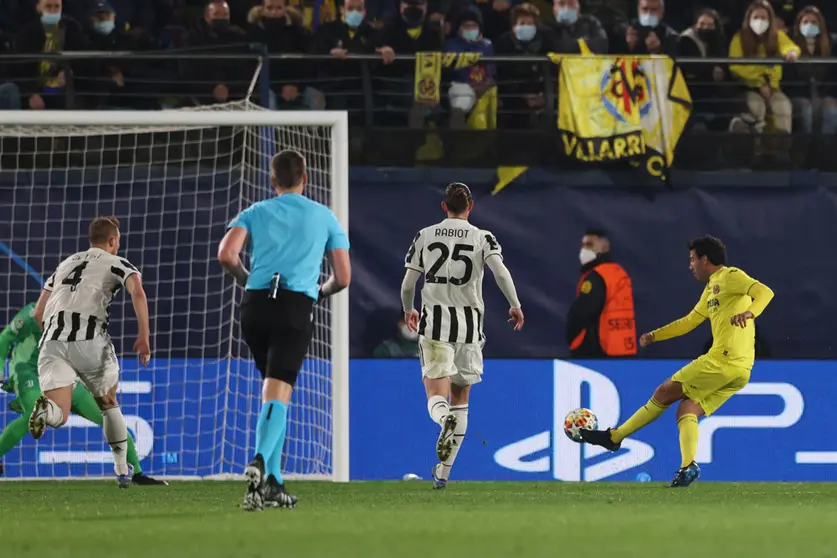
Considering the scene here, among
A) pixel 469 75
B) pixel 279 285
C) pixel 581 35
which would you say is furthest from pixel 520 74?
pixel 279 285

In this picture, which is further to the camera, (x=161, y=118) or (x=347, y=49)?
(x=347, y=49)

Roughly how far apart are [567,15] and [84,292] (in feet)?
20.1

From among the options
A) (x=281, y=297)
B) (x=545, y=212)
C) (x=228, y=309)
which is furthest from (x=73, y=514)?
(x=545, y=212)

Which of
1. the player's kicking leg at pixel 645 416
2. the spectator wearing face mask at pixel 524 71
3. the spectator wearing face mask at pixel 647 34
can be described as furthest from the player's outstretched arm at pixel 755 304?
the spectator wearing face mask at pixel 647 34

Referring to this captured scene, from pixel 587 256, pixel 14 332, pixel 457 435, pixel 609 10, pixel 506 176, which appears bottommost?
pixel 457 435

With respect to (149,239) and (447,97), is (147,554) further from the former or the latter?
(447,97)

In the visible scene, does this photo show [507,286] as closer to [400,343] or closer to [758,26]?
[400,343]

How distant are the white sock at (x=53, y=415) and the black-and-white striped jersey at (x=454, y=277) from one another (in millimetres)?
2158

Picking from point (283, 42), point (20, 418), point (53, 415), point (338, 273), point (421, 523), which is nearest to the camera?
point (421, 523)

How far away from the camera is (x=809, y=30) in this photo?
1368cm

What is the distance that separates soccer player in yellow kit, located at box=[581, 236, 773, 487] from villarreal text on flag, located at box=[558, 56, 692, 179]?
9.64ft

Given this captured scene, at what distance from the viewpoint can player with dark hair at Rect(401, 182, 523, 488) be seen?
29.5 ft

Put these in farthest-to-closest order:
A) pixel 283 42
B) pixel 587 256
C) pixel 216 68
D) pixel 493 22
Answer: pixel 493 22
pixel 283 42
pixel 216 68
pixel 587 256

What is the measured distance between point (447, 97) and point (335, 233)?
5.98 m
